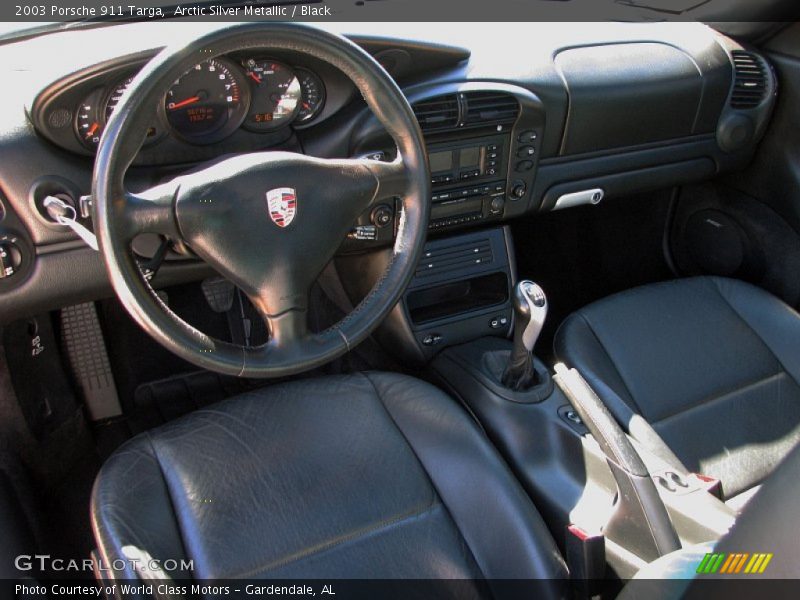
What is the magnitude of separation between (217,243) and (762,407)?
133cm

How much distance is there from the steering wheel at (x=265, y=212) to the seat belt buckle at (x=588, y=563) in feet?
1.67

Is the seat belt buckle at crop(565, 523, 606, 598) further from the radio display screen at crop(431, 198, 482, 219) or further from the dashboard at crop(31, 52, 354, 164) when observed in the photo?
Result: the dashboard at crop(31, 52, 354, 164)

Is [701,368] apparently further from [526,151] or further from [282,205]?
[282,205]

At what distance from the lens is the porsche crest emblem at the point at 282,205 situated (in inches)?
49.9

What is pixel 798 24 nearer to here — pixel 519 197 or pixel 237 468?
pixel 519 197

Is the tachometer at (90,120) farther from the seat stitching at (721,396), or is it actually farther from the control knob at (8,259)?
the seat stitching at (721,396)

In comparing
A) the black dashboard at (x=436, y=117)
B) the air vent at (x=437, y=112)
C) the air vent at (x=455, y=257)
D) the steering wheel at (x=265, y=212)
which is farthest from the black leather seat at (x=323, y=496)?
the air vent at (x=437, y=112)

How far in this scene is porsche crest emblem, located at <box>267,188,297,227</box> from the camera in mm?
1269

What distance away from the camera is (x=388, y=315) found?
1768 millimetres

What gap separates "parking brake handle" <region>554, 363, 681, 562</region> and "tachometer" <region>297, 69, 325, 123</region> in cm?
77

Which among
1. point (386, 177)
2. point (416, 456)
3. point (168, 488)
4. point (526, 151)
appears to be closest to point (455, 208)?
point (526, 151)

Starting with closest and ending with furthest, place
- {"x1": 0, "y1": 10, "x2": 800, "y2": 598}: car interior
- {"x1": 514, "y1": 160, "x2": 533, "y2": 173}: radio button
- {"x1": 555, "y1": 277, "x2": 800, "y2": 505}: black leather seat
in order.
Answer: {"x1": 0, "y1": 10, "x2": 800, "y2": 598}: car interior < {"x1": 555, "y1": 277, "x2": 800, "y2": 505}: black leather seat < {"x1": 514, "y1": 160, "x2": 533, "y2": 173}: radio button

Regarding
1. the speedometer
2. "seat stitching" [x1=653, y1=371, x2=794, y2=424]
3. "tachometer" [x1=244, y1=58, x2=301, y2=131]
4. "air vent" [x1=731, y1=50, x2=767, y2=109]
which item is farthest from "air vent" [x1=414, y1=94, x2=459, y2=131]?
"air vent" [x1=731, y1=50, x2=767, y2=109]

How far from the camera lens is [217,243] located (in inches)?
49.4
